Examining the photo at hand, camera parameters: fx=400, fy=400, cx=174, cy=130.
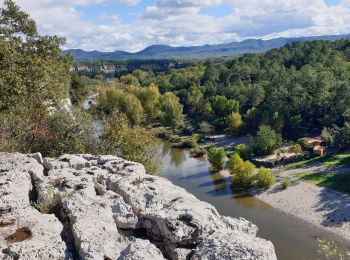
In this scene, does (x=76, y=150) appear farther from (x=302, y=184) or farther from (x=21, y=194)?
(x=302, y=184)

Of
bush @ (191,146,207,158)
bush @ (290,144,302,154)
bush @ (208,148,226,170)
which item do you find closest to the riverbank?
bush @ (208,148,226,170)

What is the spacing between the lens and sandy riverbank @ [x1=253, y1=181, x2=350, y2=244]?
40.1m

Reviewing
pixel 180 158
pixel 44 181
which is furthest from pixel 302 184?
pixel 44 181

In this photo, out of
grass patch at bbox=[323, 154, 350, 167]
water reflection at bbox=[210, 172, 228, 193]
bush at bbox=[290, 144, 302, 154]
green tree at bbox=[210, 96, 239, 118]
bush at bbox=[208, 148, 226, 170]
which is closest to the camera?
water reflection at bbox=[210, 172, 228, 193]

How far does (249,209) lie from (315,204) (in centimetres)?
746

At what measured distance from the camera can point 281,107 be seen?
80500 mm

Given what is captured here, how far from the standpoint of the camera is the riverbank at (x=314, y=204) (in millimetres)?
40125

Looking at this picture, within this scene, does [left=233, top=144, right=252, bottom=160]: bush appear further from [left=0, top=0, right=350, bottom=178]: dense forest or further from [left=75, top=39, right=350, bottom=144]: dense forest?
[left=75, top=39, right=350, bottom=144]: dense forest

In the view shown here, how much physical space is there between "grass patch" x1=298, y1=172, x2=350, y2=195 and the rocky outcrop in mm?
36779

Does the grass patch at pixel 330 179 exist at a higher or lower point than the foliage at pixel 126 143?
lower

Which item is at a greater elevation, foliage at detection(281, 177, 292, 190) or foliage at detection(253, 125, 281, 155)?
foliage at detection(253, 125, 281, 155)

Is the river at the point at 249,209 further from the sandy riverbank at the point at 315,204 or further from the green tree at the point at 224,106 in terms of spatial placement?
the green tree at the point at 224,106

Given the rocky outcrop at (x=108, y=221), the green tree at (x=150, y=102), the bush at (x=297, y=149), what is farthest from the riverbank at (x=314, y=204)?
the green tree at (x=150, y=102)

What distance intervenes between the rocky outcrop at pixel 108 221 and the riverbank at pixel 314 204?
90.3 feet
